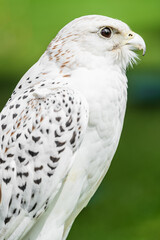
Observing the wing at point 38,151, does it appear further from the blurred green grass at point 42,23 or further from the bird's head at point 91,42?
the blurred green grass at point 42,23

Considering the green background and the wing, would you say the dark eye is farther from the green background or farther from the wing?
the green background

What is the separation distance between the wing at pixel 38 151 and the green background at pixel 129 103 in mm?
2854

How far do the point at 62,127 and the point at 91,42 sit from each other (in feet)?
1.47

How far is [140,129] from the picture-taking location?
8039 millimetres

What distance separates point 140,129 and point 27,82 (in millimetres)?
5042

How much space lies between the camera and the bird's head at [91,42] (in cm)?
303

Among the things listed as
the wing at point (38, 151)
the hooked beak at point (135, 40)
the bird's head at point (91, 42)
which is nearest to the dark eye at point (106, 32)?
the bird's head at point (91, 42)

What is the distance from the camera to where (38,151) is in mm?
2867

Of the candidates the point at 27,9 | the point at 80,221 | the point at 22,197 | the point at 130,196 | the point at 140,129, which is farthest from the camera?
the point at 27,9

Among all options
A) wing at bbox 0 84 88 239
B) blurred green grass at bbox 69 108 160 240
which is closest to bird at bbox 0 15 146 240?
wing at bbox 0 84 88 239

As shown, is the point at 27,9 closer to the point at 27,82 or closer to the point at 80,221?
the point at 80,221

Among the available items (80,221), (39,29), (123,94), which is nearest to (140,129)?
(80,221)

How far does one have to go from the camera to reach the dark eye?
3039mm

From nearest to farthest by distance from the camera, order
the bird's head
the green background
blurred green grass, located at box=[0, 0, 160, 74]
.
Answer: the bird's head < the green background < blurred green grass, located at box=[0, 0, 160, 74]
